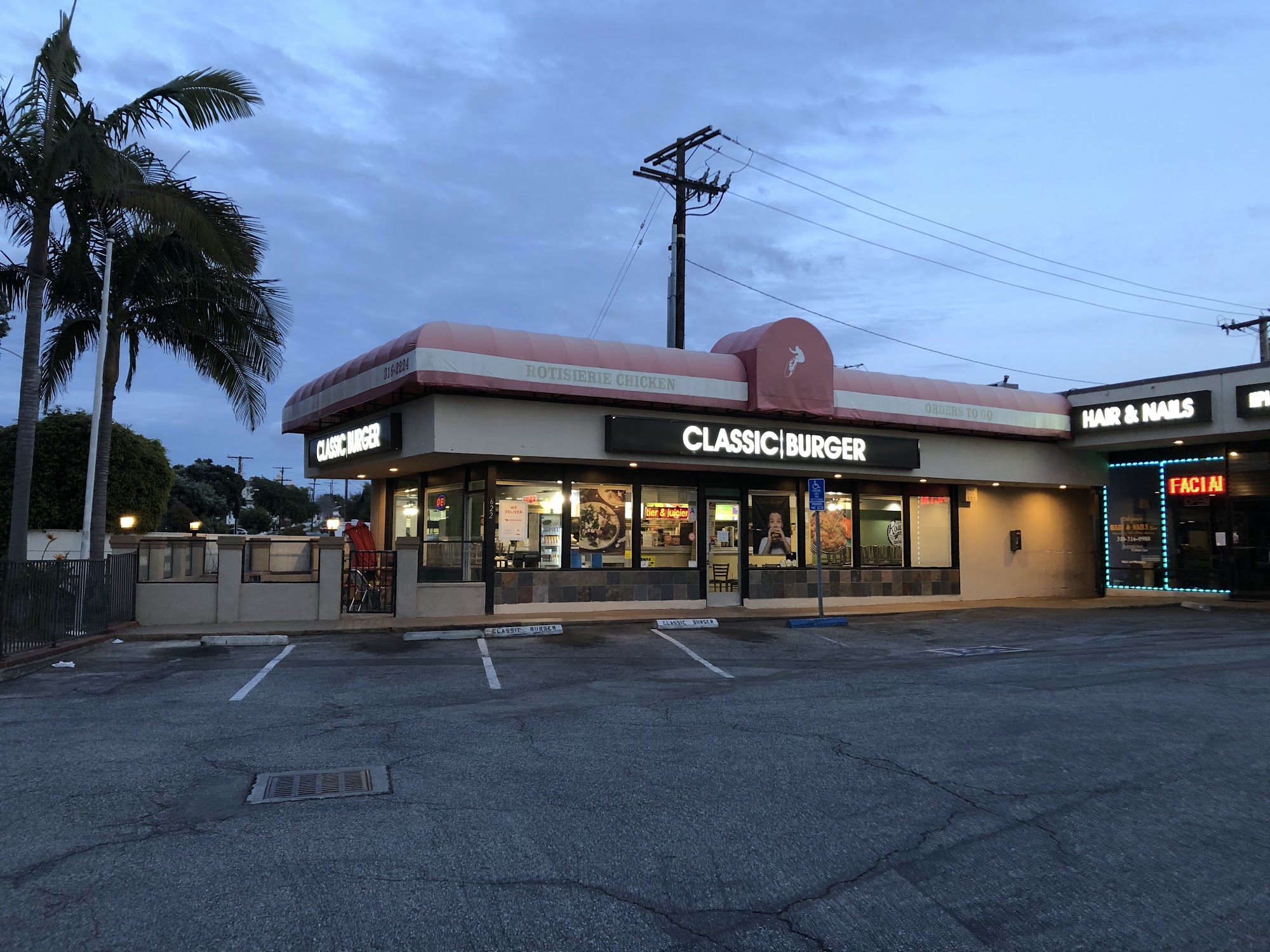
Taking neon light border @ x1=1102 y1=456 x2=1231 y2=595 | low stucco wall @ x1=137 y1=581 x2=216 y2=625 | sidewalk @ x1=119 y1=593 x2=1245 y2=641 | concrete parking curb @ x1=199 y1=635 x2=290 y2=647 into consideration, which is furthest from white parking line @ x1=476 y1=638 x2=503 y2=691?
neon light border @ x1=1102 y1=456 x2=1231 y2=595

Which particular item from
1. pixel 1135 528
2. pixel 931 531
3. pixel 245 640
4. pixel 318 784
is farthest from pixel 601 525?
pixel 1135 528

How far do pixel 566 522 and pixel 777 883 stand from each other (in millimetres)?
15268

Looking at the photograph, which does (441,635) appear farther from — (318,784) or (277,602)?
(318,784)

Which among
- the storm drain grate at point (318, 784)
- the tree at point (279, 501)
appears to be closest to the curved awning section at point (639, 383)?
the storm drain grate at point (318, 784)

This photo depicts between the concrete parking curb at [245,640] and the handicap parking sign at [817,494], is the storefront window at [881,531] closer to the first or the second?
the handicap parking sign at [817,494]

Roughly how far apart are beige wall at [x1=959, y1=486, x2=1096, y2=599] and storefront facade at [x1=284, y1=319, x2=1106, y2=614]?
98mm

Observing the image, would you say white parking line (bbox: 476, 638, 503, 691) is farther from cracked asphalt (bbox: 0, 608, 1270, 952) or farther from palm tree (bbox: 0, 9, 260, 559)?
palm tree (bbox: 0, 9, 260, 559)

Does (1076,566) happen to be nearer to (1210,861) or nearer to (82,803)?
(1210,861)

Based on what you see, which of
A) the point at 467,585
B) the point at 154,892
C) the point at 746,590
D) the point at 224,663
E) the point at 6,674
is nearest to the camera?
the point at 154,892

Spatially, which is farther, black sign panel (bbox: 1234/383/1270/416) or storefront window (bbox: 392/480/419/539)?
storefront window (bbox: 392/480/419/539)

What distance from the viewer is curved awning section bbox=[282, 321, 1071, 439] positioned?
17.6m

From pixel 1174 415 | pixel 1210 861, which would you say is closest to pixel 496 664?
pixel 1210 861

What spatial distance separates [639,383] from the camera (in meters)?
19.4

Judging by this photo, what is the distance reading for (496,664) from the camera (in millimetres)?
13164
